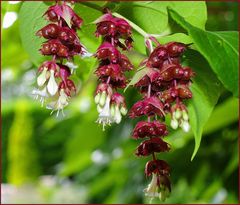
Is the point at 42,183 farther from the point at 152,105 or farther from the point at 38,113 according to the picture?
the point at 152,105

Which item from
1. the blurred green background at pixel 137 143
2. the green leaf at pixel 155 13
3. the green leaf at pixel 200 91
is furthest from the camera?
the blurred green background at pixel 137 143

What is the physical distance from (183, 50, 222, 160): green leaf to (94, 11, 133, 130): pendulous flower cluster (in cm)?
17

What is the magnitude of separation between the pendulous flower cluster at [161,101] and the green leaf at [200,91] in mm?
147

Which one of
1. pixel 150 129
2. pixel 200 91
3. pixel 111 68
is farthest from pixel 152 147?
pixel 200 91

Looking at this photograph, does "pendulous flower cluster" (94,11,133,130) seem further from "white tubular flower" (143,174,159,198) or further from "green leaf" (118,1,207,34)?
"green leaf" (118,1,207,34)

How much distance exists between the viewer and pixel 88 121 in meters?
2.94

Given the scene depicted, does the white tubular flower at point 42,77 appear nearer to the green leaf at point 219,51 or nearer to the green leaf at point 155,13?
the green leaf at point 219,51

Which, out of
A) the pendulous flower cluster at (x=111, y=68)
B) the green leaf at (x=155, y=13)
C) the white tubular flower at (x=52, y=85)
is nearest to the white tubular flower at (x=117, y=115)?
the pendulous flower cluster at (x=111, y=68)

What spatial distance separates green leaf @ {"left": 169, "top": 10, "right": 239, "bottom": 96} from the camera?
0.85 metres

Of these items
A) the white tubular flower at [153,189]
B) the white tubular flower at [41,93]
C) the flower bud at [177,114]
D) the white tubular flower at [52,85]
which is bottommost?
the white tubular flower at [153,189]

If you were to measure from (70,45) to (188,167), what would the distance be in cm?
174

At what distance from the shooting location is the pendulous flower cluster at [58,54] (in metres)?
0.82

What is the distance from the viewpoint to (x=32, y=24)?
1231 mm

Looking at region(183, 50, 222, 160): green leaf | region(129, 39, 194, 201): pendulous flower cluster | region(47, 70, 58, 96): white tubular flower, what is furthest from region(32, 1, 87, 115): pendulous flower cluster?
region(183, 50, 222, 160): green leaf
